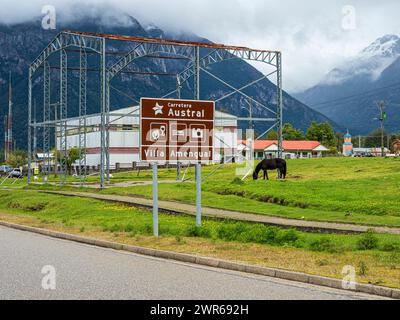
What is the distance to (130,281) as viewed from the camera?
442 inches

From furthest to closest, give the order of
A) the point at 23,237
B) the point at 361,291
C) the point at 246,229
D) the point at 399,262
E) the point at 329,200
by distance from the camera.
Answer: the point at 329,200, the point at 23,237, the point at 246,229, the point at 399,262, the point at 361,291

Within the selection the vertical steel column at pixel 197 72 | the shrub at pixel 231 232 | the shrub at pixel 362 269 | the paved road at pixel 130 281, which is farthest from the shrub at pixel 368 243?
the vertical steel column at pixel 197 72

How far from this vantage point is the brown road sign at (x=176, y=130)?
63.1ft

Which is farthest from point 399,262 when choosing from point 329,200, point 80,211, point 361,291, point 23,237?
point 80,211

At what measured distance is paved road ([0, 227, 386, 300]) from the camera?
9932 mm

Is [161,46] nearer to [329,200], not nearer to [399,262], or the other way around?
[329,200]

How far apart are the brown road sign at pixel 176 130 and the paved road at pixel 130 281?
443 centimetres

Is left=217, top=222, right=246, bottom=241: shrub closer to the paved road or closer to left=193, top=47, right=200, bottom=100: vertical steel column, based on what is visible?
the paved road

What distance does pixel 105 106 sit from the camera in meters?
43.6

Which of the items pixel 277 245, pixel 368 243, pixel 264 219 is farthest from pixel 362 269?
pixel 264 219

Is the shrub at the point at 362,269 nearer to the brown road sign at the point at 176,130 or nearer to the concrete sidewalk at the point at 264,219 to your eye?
the concrete sidewalk at the point at 264,219

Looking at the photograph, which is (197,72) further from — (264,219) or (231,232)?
(231,232)

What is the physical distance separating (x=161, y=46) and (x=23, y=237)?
95.3ft

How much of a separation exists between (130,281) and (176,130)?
8910 millimetres
